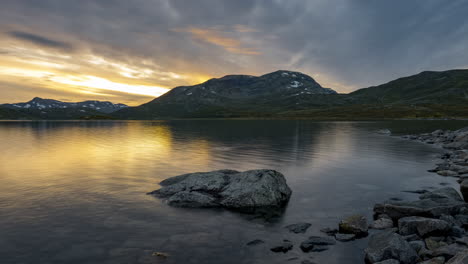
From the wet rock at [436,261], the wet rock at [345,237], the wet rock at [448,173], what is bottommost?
the wet rock at [345,237]

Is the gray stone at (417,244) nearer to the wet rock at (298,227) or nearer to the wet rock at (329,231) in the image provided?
the wet rock at (329,231)

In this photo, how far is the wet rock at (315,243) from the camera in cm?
1520

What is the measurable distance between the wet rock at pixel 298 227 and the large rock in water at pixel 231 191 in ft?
13.5

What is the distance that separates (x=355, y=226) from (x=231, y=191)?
9.92 meters

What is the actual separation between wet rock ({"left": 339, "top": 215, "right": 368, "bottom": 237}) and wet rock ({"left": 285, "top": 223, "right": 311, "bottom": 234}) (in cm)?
214

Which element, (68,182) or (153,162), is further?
(153,162)

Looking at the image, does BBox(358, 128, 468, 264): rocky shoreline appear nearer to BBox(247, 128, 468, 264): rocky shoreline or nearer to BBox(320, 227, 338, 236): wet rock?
BBox(247, 128, 468, 264): rocky shoreline

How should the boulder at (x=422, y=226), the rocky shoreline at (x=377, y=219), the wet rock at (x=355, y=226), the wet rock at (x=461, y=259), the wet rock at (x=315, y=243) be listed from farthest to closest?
the wet rock at (x=355, y=226) < the boulder at (x=422, y=226) < the wet rock at (x=315, y=243) < the rocky shoreline at (x=377, y=219) < the wet rock at (x=461, y=259)

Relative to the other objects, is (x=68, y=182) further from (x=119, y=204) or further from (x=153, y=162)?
(x=153, y=162)

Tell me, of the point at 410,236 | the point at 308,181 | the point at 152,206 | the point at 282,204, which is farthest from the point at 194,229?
Result: the point at 308,181

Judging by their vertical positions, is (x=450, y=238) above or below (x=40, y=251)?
above

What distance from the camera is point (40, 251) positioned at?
14883 mm

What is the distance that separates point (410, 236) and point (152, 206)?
58.3 ft

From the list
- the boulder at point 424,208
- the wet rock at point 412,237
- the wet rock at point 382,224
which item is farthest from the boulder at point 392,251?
the boulder at point 424,208
